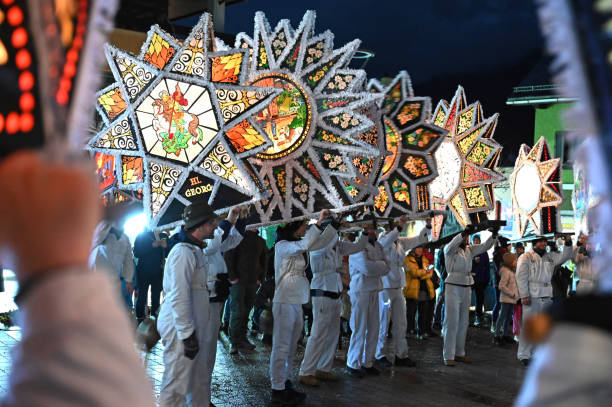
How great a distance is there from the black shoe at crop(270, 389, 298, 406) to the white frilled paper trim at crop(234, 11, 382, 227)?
2066mm

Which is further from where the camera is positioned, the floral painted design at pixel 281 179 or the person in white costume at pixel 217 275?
the floral painted design at pixel 281 179

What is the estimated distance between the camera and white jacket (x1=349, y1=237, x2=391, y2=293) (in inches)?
408

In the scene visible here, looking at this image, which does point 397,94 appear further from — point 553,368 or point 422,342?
point 553,368

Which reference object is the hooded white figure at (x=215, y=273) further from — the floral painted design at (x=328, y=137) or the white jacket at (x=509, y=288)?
the white jacket at (x=509, y=288)

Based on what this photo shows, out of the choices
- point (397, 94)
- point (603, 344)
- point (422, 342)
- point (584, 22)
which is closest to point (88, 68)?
point (584, 22)

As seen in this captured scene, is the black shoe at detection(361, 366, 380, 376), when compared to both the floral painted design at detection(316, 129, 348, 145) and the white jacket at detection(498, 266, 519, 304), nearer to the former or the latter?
the floral painted design at detection(316, 129, 348, 145)

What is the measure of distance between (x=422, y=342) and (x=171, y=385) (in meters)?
8.40

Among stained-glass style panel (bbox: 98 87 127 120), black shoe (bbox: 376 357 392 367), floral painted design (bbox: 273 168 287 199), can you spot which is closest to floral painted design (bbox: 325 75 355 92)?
floral painted design (bbox: 273 168 287 199)

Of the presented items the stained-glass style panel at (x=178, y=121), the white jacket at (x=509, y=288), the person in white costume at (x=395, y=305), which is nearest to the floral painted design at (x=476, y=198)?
the person in white costume at (x=395, y=305)

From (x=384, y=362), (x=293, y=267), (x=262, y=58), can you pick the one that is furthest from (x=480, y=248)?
(x=262, y=58)

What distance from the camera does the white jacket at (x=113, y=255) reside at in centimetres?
833

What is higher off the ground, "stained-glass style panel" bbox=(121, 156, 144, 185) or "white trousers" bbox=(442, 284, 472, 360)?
"stained-glass style panel" bbox=(121, 156, 144, 185)

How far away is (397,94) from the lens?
10242mm

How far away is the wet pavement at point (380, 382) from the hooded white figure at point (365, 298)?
1.18ft
